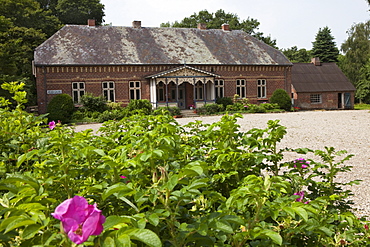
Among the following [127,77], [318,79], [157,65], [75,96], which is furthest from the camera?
[318,79]

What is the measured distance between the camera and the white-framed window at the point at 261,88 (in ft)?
102

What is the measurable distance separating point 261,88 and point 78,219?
31.1 m

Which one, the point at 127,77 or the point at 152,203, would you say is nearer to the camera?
the point at 152,203

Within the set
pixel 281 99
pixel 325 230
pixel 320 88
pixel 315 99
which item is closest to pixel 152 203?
pixel 325 230

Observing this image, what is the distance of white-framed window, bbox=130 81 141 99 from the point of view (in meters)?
27.6

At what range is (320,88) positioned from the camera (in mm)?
34500

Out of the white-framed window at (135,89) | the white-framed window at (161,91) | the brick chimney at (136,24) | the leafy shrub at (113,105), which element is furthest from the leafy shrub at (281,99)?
the brick chimney at (136,24)

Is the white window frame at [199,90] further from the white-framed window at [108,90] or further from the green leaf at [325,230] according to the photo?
the green leaf at [325,230]

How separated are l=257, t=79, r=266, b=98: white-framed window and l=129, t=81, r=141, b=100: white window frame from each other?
1052 cm

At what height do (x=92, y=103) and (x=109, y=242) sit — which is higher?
(x=92, y=103)

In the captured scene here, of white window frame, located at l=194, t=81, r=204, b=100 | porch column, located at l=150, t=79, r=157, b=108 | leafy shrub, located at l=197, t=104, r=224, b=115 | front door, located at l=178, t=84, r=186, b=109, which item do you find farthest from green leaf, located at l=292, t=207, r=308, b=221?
front door, located at l=178, t=84, r=186, b=109

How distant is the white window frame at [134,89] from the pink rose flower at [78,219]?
27.0 m

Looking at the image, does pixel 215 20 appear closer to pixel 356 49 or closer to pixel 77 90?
pixel 356 49

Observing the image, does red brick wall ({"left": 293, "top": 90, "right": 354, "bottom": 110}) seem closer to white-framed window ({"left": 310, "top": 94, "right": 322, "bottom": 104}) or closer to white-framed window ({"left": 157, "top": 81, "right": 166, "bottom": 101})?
white-framed window ({"left": 310, "top": 94, "right": 322, "bottom": 104})
